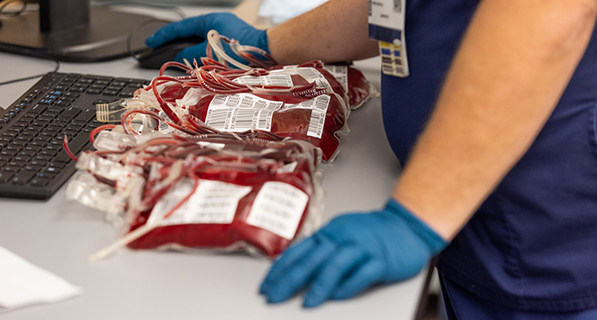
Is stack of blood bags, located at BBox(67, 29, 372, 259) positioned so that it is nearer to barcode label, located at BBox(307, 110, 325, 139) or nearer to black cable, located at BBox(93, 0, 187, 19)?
barcode label, located at BBox(307, 110, 325, 139)

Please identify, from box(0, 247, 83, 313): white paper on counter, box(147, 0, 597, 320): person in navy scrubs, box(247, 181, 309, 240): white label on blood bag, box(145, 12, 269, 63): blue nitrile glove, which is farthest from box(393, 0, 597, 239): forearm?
box(145, 12, 269, 63): blue nitrile glove

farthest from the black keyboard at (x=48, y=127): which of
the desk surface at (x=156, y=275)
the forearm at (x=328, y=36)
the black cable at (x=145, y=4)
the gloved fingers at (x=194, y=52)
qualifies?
the black cable at (x=145, y=4)

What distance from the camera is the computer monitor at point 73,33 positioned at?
1223 mm

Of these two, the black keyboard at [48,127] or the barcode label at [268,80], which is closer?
the black keyboard at [48,127]

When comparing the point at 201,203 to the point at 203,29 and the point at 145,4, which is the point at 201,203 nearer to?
the point at 203,29

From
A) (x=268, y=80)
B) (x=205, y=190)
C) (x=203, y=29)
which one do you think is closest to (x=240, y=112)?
(x=268, y=80)

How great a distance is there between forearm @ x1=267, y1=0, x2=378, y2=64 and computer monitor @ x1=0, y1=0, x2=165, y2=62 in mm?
358

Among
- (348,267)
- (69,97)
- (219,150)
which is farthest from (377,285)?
(69,97)

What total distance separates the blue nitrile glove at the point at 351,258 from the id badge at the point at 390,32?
0.26 m

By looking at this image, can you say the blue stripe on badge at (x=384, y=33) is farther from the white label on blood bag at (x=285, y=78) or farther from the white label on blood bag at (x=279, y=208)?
the white label on blood bag at (x=279, y=208)

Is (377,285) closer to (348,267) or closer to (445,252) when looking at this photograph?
(348,267)

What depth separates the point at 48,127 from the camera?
89 centimetres

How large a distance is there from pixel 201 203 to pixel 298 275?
0.14 metres

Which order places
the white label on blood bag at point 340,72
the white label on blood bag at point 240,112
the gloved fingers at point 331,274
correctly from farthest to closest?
the white label on blood bag at point 340,72 → the white label on blood bag at point 240,112 → the gloved fingers at point 331,274
